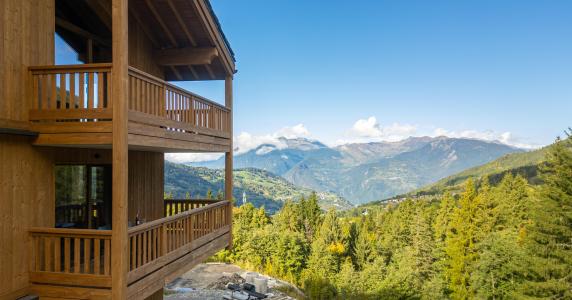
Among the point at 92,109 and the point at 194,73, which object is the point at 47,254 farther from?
the point at 194,73

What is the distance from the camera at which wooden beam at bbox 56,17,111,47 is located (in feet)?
26.6

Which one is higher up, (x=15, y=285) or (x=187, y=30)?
(x=187, y=30)

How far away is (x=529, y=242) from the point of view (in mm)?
25578

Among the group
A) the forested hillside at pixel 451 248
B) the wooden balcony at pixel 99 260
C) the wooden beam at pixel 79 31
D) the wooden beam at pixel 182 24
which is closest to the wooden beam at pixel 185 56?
the wooden beam at pixel 182 24

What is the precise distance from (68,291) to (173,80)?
28.0 feet

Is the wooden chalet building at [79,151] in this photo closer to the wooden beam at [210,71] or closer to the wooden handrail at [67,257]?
the wooden handrail at [67,257]

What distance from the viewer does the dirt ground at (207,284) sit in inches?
819

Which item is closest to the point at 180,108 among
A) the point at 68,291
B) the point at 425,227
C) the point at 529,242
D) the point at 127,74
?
the point at 127,74

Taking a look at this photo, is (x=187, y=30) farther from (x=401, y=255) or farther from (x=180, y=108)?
(x=401, y=255)

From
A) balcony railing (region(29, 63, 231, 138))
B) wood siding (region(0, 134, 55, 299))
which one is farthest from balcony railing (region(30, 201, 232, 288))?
balcony railing (region(29, 63, 231, 138))

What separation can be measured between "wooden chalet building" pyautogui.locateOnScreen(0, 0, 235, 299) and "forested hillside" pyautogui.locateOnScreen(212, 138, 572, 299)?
2530cm

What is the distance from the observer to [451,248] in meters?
33.9

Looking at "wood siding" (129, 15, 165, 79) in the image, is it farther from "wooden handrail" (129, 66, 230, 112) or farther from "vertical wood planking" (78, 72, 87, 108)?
"vertical wood planking" (78, 72, 87, 108)

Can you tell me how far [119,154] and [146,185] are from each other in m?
5.24
